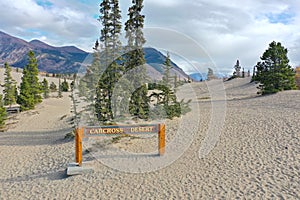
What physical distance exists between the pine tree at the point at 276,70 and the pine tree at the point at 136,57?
17683 mm

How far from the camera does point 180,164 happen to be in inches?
450

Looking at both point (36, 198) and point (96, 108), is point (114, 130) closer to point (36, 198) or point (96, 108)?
point (36, 198)

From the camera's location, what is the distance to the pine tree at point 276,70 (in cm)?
2777

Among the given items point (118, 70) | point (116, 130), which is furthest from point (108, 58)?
point (116, 130)

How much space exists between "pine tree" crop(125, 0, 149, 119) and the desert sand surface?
2.93 metres

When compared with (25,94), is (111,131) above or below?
below

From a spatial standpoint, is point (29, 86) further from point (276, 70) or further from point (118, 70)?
point (276, 70)

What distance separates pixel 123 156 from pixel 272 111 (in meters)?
12.9

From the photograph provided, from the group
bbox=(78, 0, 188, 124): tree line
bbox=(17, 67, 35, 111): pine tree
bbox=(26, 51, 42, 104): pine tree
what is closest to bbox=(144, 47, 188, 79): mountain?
bbox=(78, 0, 188, 124): tree line

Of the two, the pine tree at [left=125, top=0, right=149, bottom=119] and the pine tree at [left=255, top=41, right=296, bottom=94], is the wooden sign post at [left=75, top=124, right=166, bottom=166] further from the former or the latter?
the pine tree at [left=255, top=41, right=296, bottom=94]

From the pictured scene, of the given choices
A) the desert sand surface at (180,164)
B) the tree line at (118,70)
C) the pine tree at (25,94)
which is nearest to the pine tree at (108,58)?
the tree line at (118,70)

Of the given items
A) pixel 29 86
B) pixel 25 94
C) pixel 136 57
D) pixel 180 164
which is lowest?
pixel 180 164

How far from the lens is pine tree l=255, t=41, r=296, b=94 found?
2777cm

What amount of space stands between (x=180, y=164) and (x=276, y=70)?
864 inches
